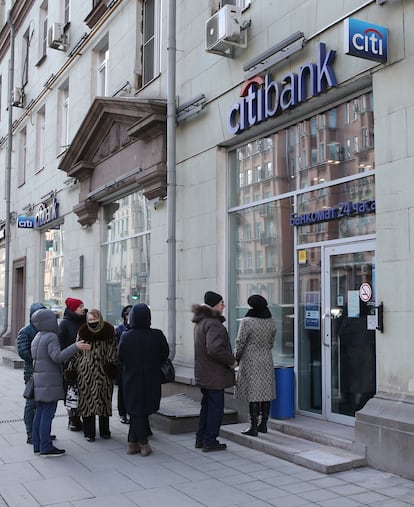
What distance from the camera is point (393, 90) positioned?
6.02m

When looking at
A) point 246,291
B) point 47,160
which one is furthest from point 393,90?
point 47,160

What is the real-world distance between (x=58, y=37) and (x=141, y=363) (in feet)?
37.5

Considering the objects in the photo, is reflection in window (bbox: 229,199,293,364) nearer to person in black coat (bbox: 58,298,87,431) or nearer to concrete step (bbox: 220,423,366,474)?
concrete step (bbox: 220,423,366,474)

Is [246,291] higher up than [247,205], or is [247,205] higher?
[247,205]

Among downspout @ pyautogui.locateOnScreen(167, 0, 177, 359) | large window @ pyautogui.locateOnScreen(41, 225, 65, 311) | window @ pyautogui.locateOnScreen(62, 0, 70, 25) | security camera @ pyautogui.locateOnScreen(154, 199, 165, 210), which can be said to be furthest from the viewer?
window @ pyautogui.locateOnScreen(62, 0, 70, 25)

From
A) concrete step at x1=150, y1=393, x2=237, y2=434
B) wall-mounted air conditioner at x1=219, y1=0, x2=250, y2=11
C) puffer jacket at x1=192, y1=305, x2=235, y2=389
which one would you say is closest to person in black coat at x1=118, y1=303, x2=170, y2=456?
puffer jacket at x1=192, y1=305, x2=235, y2=389

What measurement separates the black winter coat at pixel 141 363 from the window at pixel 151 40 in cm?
604

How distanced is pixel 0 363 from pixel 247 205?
10.9m

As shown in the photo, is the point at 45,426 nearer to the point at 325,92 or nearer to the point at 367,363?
the point at 367,363

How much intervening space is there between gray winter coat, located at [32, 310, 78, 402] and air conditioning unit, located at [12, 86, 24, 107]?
1470 centimetres

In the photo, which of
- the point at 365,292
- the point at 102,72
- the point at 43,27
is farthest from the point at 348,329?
the point at 43,27

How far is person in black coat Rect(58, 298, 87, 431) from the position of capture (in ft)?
25.0

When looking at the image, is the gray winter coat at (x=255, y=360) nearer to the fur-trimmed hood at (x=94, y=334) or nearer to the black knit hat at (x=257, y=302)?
the black knit hat at (x=257, y=302)

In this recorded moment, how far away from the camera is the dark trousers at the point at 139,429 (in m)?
6.54
